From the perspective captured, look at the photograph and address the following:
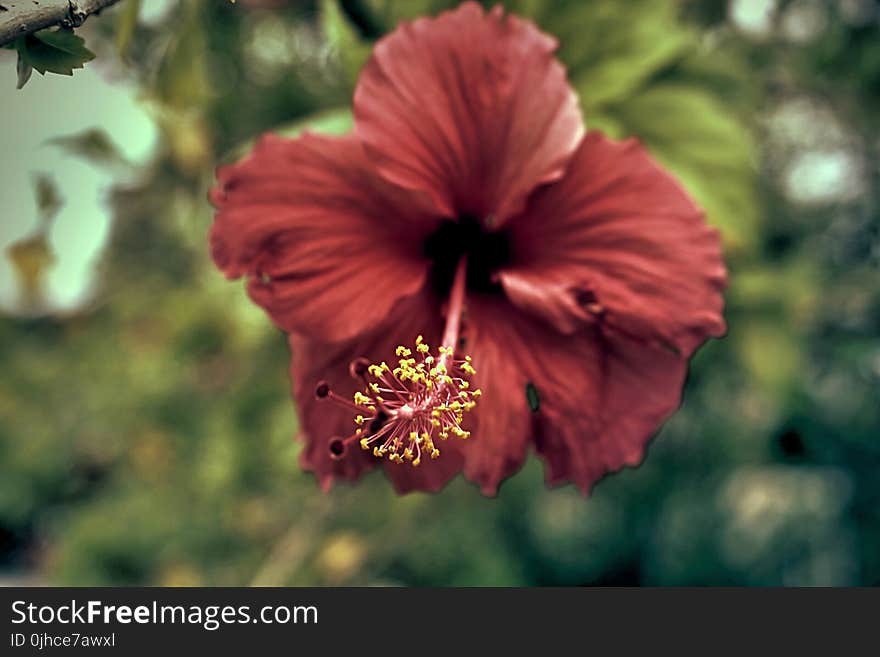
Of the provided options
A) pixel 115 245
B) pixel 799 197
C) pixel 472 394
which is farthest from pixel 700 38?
pixel 115 245

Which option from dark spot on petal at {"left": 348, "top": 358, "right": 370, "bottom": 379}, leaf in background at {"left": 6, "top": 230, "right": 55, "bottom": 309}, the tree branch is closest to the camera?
the tree branch

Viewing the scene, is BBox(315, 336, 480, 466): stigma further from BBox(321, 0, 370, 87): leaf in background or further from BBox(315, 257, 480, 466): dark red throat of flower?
BBox(321, 0, 370, 87): leaf in background

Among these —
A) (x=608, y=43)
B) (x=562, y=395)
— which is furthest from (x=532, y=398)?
(x=608, y=43)

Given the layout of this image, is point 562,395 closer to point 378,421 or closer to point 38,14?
point 378,421

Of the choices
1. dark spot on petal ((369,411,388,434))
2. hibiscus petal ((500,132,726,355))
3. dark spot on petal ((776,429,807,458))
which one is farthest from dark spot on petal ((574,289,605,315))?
dark spot on petal ((776,429,807,458))

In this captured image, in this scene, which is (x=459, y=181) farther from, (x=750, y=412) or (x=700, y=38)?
(x=750, y=412)
